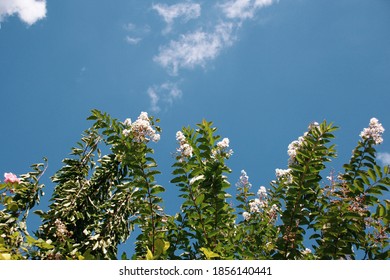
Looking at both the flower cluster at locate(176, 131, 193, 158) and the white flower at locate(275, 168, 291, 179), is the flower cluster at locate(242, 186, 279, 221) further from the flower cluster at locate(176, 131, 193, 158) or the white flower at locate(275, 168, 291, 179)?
the flower cluster at locate(176, 131, 193, 158)

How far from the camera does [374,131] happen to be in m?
2.67

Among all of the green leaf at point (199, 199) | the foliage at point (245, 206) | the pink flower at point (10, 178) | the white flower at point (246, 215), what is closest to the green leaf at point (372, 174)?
the foliage at point (245, 206)

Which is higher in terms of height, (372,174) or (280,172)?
(280,172)

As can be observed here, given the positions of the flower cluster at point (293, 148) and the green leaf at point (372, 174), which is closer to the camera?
the green leaf at point (372, 174)

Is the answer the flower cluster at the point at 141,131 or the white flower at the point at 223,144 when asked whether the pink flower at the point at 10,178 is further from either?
the white flower at the point at 223,144

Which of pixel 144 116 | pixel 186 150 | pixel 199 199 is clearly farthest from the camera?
pixel 144 116

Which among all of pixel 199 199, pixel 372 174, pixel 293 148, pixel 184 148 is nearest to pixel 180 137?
pixel 184 148

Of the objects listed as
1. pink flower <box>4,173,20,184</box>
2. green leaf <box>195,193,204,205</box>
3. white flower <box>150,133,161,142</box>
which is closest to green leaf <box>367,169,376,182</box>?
green leaf <box>195,193,204,205</box>

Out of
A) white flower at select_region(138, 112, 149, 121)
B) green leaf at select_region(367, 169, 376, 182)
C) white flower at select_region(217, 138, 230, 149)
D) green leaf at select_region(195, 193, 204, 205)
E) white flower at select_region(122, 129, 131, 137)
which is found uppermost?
white flower at select_region(138, 112, 149, 121)

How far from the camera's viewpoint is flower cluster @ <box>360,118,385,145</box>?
266 centimetres

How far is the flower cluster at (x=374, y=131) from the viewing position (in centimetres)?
266

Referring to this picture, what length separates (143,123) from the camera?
2.68 m

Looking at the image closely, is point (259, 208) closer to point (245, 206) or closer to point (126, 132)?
point (245, 206)
